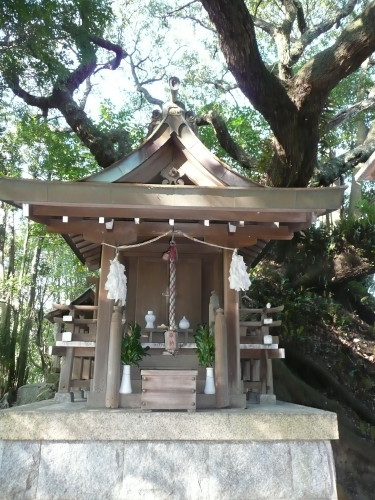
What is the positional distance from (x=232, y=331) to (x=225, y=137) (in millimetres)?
7293

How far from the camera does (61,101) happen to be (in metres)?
11.9

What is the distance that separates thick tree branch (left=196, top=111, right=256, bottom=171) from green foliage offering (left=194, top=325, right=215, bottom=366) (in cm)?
690

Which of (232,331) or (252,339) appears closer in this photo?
(232,331)

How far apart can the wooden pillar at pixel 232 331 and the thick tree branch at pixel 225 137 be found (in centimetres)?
629

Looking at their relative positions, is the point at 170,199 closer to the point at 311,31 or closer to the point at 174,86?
the point at 174,86

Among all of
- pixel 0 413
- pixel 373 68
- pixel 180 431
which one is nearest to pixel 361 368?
pixel 180 431

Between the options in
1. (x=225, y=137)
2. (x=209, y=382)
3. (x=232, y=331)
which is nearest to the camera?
(x=209, y=382)

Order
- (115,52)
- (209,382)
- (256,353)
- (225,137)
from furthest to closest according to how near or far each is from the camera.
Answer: (115,52) → (225,137) → (256,353) → (209,382)

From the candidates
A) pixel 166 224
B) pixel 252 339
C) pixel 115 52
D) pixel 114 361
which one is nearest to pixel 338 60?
pixel 166 224

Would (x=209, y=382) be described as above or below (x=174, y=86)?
below

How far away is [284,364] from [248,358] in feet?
11.1

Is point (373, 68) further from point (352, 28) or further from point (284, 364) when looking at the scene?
point (284, 364)

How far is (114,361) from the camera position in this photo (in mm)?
5250

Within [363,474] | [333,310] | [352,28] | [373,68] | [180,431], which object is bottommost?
[363,474]
